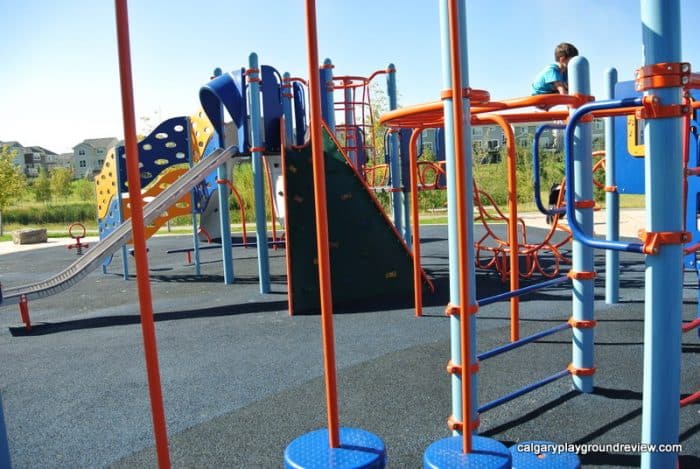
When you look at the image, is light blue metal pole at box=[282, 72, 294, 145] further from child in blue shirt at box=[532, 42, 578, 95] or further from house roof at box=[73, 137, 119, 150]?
house roof at box=[73, 137, 119, 150]

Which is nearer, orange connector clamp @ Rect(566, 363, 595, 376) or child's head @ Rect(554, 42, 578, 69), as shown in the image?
orange connector clamp @ Rect(566, 363, 595, 376)

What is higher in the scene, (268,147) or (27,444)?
(268,147)

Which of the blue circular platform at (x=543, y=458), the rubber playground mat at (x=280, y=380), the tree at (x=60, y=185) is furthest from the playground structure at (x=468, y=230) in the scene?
the tree at (x=60, y=185)

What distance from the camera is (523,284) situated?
725cm

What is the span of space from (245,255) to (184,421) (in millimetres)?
8104

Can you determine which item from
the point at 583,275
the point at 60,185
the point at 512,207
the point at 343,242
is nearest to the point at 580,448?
the point at 583,275

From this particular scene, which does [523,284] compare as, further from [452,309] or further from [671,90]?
[671,90]

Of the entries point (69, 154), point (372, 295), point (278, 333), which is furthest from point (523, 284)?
point (69, 154)

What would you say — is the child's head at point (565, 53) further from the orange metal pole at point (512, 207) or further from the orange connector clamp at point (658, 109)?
the orange connector clamp at point (658, 109)

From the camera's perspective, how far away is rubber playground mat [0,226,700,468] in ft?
9.97

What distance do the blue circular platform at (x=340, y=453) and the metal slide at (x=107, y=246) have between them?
195 inches

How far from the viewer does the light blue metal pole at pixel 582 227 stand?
3.29 metres

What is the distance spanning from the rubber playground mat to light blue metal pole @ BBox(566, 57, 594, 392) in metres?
0.23

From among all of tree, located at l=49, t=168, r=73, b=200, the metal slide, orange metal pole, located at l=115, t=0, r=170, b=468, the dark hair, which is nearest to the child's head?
→ the dark hair
